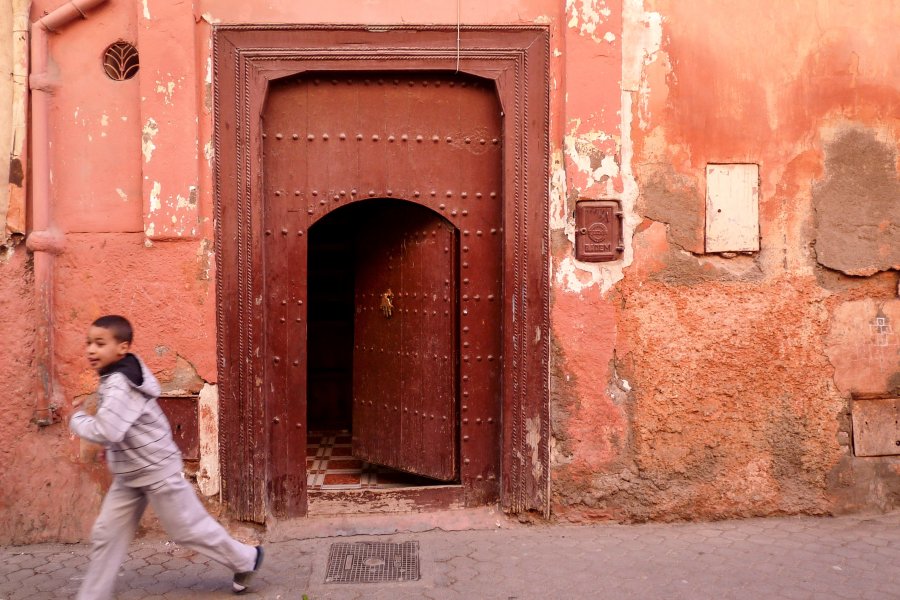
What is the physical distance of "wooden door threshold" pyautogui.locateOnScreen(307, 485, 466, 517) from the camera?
4.89 m

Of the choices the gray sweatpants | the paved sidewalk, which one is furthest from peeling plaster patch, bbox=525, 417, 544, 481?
the gray sweatpants

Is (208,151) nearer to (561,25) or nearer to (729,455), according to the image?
(561,25)

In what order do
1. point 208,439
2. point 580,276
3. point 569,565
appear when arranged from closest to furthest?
1. point 569,565
2. point 208,439
3. point 580,276

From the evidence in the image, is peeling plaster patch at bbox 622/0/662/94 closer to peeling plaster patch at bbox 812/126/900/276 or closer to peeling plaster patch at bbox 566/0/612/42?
peeling plaster patch at bbox 566/0/612/42

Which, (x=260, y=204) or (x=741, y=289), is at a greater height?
(x=260, y=204)

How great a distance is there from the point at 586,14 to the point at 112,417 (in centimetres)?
317

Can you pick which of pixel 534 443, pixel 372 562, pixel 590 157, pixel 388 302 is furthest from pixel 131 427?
pixel 590 157

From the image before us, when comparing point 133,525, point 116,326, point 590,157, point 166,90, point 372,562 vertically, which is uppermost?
point 166,90

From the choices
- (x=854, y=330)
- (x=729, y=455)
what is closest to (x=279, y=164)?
(x=729, y=455)

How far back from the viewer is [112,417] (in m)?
3.18

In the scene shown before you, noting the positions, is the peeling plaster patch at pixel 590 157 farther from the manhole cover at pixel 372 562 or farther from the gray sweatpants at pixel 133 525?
the gray sweatpants at pixel 133 525

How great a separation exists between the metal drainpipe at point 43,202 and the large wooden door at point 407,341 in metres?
1.83

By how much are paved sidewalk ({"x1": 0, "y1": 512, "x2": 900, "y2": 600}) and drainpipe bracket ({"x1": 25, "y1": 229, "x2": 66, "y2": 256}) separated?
1564 mm

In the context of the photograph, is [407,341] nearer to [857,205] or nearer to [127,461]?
[127,461]
